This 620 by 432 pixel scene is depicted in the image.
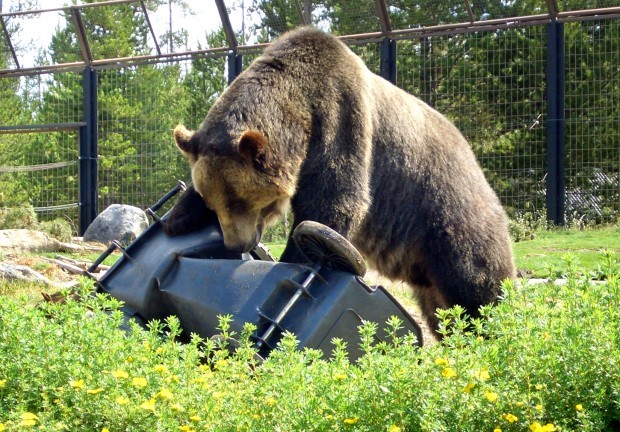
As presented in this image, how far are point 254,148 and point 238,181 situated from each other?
246 mm

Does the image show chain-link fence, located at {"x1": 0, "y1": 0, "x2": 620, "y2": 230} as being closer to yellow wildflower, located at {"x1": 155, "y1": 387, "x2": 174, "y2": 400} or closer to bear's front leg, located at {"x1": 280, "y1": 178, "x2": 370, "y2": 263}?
bear's front leg, located at {"x1": 280, "y1": 178, "x2": 370, "y2": 263}

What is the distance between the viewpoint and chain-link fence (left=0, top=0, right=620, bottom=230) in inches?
498

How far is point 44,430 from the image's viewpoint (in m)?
3.22

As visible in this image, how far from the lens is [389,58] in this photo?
1298cm

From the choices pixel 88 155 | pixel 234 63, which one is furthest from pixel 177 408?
pixel 88 155

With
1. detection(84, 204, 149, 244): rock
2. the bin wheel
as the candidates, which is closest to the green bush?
the bin wheel

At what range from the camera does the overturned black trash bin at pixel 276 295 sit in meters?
4.43

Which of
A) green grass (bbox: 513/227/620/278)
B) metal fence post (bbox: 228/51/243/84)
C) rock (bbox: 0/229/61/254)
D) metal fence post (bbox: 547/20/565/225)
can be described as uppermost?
metal fence post (bbox: 228/51/243/84)

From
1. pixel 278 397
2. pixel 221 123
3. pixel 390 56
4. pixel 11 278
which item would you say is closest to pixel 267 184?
pixel 221 123

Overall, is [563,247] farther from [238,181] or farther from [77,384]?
[77,384]

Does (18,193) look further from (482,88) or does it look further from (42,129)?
(482,88)

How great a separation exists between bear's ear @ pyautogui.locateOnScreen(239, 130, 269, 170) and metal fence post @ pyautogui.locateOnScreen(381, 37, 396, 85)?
7871 millimetres

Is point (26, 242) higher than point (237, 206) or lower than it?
lower

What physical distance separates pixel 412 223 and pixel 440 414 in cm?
318
